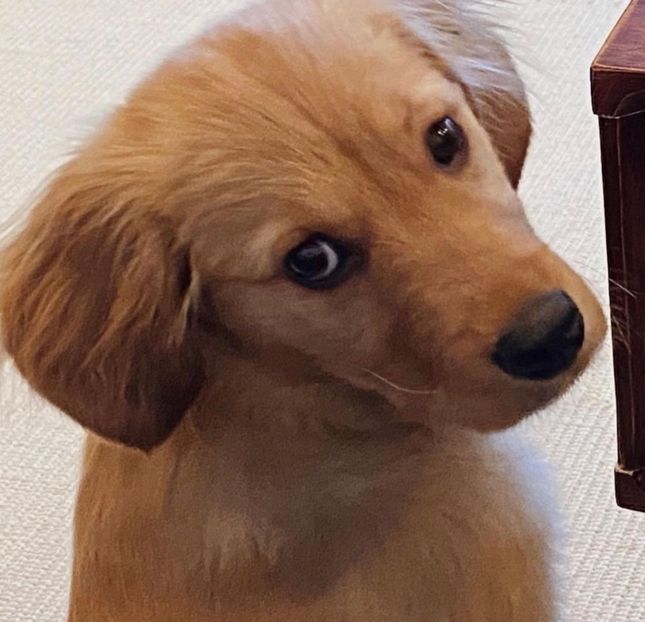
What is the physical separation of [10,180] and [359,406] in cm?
117

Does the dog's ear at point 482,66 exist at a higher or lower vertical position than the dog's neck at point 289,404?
higher

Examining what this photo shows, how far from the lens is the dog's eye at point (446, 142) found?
0.84 meters

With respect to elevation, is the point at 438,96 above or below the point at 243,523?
above

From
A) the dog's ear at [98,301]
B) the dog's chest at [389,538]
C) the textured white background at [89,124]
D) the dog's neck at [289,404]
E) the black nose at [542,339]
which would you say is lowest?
the textured white background at [89,124]

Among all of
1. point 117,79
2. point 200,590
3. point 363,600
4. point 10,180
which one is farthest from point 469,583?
point 117,79

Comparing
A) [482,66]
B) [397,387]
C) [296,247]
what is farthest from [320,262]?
[482,66]

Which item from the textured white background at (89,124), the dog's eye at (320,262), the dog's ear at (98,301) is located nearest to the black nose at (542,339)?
the dog's eye at (320,262)

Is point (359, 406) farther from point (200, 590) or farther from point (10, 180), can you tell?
point (10, 180)

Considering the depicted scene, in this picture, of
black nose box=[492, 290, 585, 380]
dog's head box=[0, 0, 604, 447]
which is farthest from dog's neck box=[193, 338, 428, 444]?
black nose box=[492, 290, 585, 380]

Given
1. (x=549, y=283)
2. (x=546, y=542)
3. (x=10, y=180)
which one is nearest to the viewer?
(x=549, y=283)

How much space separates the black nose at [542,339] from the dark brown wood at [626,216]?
6.7 inches

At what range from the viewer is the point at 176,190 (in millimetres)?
855

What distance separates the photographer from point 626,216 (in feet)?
3.24

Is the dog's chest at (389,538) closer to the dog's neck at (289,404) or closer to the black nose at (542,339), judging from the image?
the dog's neck at (289,404)
